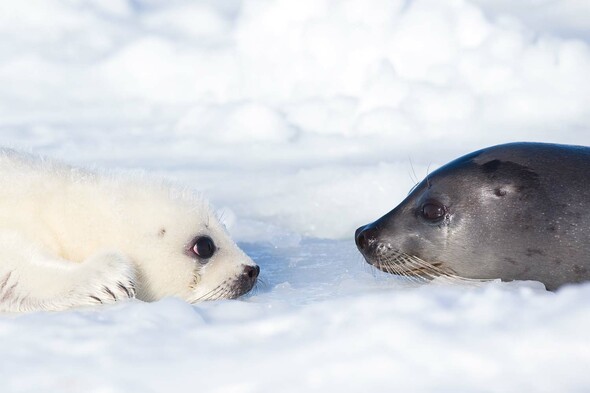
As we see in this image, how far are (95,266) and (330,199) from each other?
446 cm

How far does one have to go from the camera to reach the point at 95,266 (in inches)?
143

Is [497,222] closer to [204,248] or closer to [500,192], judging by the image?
[500,192]

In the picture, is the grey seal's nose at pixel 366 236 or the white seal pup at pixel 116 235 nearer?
the white seal pup at pixel 116 235

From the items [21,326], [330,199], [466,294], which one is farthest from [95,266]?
[330,199]

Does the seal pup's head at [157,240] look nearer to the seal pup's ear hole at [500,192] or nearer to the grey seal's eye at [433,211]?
the grey seal's eye at [433,211]

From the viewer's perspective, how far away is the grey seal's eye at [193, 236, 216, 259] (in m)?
4.05

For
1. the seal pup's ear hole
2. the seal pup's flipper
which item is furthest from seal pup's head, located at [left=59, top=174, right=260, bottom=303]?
the seal pup's ear hole

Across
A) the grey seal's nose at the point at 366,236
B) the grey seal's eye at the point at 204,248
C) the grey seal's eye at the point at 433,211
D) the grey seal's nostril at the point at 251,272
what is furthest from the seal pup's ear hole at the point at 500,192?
the grey seal's eye at the point at 204,248

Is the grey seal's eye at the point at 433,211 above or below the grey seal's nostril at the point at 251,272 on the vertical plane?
above

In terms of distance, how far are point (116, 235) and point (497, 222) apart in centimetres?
167

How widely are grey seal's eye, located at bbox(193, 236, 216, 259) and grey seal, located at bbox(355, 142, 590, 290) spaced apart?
746 mm

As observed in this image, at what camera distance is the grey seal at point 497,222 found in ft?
12.9

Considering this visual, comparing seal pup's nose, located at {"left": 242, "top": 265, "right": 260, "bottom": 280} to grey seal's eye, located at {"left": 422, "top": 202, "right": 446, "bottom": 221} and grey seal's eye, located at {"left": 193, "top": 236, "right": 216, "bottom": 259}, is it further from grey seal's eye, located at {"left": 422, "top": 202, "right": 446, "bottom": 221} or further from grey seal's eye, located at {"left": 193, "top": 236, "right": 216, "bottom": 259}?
grey seal's eye, located at {"left": 422, "top": 202, "right": 446, "bottom": 221}

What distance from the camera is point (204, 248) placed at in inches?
160
